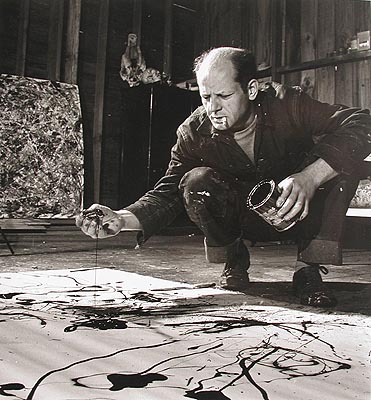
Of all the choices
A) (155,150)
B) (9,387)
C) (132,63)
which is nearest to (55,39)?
(132,63)

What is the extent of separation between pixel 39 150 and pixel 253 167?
39cm

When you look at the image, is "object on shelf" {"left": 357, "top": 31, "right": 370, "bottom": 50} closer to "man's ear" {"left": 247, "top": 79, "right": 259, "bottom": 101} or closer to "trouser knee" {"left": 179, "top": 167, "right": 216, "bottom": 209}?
"man's ear" {"left": 247, "top": 79, "right": 259, "bottom": 101}

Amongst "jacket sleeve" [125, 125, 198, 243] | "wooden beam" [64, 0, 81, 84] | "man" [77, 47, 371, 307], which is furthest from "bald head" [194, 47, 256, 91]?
"wooden beam" [64, 0, 81, 84]

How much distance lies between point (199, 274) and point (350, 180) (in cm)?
32

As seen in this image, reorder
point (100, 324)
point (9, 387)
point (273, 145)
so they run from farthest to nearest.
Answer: point (273, 145) → point (100, 324) → point (9, 387)

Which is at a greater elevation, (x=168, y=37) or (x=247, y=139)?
(x=168, y=37)

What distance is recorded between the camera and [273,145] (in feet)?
2.84

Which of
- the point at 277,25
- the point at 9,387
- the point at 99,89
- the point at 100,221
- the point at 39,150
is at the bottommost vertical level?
the point at 9,387

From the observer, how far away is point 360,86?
883 millimetres

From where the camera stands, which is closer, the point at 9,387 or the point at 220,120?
the point at 9,387

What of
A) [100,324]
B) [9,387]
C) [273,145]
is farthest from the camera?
[273,145]

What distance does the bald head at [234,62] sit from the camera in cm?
84

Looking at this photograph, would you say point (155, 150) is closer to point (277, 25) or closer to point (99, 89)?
point (99, 89)

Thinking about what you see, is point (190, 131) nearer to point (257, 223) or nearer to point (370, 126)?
point (257, 223)
